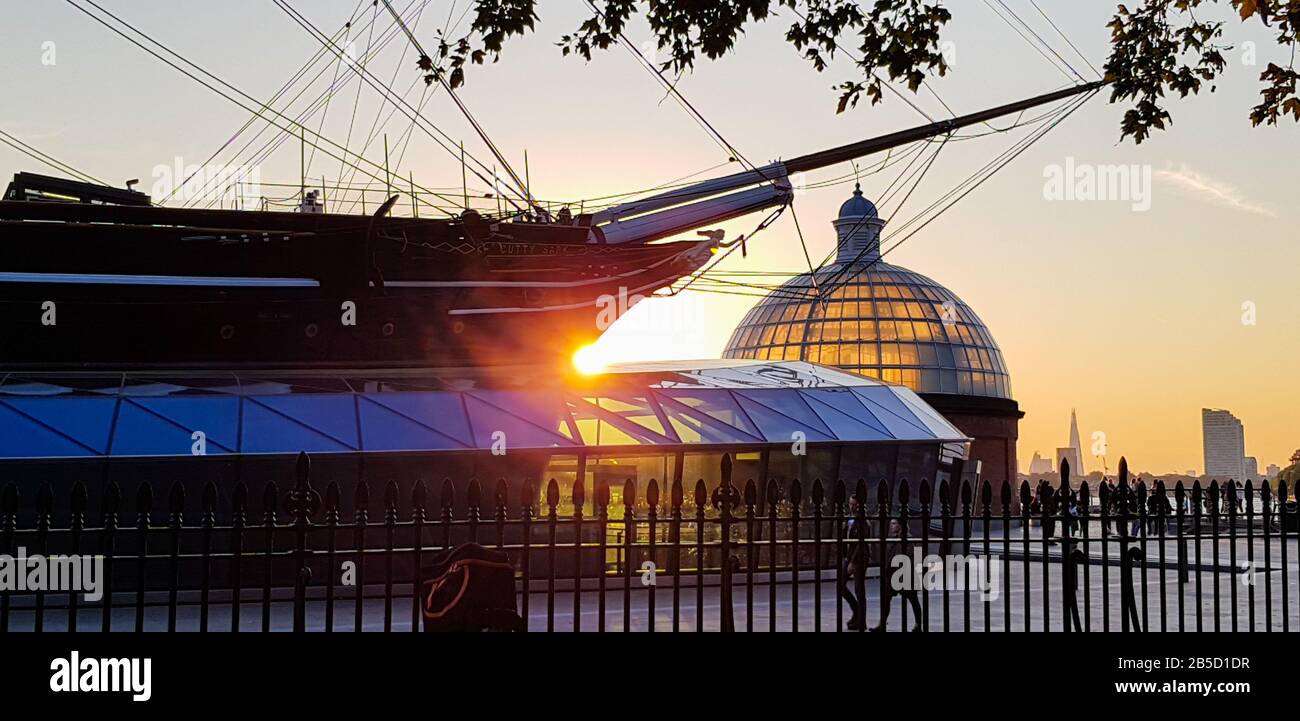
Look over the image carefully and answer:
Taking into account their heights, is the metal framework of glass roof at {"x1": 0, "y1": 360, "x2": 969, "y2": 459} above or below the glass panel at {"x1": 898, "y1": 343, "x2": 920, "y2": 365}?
below

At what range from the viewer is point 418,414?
23.5 m

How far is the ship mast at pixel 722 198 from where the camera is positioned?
99.5 ft

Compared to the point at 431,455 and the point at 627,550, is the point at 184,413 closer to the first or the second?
the point at 431,455

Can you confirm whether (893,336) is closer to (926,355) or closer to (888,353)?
(888,353)

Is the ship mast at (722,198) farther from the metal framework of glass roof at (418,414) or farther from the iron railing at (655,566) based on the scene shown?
the iron railing at (655,566)

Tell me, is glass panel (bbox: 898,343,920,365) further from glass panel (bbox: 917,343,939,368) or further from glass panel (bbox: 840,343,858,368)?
glass panel (bbox: 840,343,858,368)

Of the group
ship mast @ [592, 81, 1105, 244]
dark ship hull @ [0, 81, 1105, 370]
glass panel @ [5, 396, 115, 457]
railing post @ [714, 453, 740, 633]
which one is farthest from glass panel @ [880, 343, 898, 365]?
railing post @ [714, 453, 740, 633]

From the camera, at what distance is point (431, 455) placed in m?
22.4

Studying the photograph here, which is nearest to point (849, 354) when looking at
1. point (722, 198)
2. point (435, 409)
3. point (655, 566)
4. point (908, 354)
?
point (908, 354)

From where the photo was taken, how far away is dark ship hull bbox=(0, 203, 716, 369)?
24938mm

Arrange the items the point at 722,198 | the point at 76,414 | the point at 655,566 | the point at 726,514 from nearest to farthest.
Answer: the point at 726,514 → the point at 655,566 → the point at 76,414 → the point at 722,198

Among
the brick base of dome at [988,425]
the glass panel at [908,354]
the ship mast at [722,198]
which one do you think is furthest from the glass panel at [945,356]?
the ship mast at [722,198]

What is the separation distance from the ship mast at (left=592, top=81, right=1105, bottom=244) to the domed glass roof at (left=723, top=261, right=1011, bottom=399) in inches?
784

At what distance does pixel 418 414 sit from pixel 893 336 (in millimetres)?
33725
